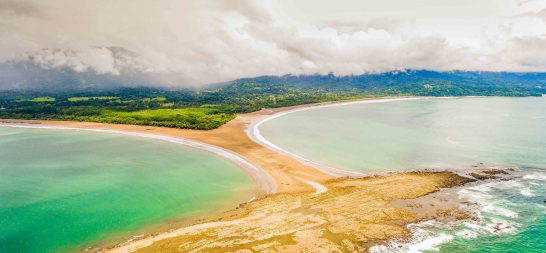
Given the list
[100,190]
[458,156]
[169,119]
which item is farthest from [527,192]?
[169,119]

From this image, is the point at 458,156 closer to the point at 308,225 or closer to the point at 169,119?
the point at 308,225

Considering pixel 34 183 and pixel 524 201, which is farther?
pixel 34 183

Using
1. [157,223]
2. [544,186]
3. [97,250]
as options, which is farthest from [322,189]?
[544,186]

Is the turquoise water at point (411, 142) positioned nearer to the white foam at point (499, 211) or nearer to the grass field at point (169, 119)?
the grass field at point (169, 119)

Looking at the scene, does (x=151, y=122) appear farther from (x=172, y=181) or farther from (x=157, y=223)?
(x=157, y=223)

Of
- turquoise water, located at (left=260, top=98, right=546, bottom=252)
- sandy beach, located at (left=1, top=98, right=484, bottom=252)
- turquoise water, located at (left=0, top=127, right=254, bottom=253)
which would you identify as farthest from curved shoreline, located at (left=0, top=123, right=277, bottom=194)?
turquoise water, located at (left=260, top=98, right=546, bottom=252)

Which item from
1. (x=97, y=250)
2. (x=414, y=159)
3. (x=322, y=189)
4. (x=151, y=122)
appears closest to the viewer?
(x=97, y=250)

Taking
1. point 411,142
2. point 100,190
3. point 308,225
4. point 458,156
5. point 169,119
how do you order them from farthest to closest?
point 169,119 < point 411,142 < point 458,156 < point 100,190 < point 308,225
